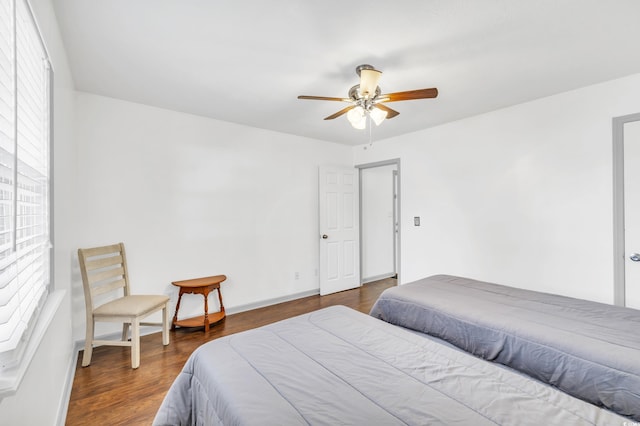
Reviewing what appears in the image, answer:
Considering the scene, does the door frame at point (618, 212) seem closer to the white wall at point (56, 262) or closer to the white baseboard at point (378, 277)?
the white baseboard at point (378, 277)

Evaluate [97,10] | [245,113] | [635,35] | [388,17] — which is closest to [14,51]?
[97,10]

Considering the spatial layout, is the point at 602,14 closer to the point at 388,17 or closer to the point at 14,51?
the point at 388,17

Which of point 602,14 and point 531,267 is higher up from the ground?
point 602,14

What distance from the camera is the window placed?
2.92 ft

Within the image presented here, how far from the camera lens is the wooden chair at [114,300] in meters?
2.36

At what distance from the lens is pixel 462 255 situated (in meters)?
3.47

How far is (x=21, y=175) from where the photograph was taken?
43.8 inches

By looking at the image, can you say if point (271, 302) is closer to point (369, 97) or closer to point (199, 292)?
point (199, 292)

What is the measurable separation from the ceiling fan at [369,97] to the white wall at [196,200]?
174 centimetres

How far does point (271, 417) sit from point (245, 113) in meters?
2.96

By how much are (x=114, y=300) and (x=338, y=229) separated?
9.64 ft

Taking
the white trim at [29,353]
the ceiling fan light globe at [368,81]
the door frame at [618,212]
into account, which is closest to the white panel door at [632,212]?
the door frame at [618,212]

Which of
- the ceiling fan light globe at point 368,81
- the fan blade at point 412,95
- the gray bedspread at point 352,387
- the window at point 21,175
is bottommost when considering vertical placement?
the gray bedspread at point 352,387

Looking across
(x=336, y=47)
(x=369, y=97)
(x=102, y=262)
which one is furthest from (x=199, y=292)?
(x=336, y=47)
